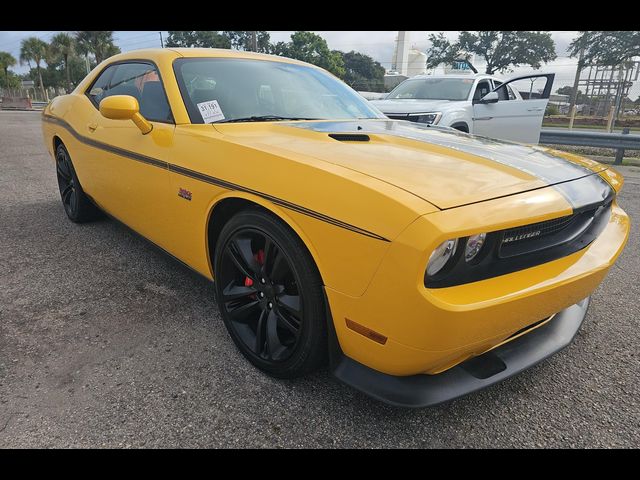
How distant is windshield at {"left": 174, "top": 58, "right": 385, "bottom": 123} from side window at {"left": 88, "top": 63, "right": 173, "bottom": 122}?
0.54ft

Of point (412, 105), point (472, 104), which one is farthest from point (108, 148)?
point (472, 104)

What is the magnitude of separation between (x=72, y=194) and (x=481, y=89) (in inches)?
236

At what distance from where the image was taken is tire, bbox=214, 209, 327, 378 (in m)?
1.65

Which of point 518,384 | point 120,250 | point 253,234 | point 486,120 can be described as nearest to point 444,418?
point 518,384

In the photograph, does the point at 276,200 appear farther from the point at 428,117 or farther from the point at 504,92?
the point at 504,92

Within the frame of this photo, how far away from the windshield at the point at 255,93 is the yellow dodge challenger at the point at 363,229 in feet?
0.04

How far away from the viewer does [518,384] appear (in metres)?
1.92

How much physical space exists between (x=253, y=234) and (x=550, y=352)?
4.28 feet

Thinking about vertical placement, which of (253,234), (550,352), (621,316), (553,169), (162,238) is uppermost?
(553,169)

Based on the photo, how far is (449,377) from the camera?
156 cm

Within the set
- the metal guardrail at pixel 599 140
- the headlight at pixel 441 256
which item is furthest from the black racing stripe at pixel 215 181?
the metal guardrail at pixel 599 140

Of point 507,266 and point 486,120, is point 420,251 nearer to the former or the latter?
point 507,266

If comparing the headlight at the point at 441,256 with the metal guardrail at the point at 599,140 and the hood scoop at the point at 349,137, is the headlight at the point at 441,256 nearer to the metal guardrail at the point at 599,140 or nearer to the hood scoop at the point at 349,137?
the hood scoop at the point at 349,137

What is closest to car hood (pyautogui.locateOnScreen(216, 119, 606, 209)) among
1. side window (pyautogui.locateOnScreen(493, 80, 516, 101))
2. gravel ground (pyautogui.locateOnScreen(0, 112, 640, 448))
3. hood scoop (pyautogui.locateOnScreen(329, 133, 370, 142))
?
hood scoop (pyautogui.locateOnScreen(329, 133, 370, 142))
